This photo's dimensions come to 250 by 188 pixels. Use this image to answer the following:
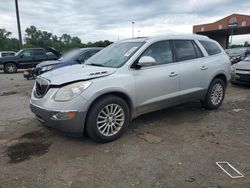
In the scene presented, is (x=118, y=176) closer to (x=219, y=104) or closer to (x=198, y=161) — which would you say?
(x=198, y=161)

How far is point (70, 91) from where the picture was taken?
3.83 meters

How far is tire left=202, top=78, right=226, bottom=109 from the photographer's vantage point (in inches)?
231

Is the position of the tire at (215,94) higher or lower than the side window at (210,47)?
lower

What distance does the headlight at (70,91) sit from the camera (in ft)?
12.5

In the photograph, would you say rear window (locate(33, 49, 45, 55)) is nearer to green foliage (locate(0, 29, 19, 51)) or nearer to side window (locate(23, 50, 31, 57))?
side window (locate(23, 50, 31, 57))

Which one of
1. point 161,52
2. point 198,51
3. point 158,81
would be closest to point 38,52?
point 198,51

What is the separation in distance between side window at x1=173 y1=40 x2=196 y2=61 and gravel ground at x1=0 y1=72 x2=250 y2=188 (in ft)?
4.44

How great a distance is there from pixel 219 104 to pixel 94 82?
3.69 meters

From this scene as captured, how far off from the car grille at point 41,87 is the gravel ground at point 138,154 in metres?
0.83

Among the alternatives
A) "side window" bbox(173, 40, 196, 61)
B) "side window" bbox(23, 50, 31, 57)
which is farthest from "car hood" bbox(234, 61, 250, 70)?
"side window" bbox(23, 50, 31, 57)

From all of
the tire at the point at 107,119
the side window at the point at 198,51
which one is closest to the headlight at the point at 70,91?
the tire at the point at 107,119

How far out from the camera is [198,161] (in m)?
3.54

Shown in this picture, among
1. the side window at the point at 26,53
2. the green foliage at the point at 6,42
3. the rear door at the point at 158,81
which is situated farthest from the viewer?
the green foliage at the point at 6,42

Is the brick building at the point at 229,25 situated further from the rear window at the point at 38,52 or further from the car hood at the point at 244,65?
the car hood at the point at 244,65
